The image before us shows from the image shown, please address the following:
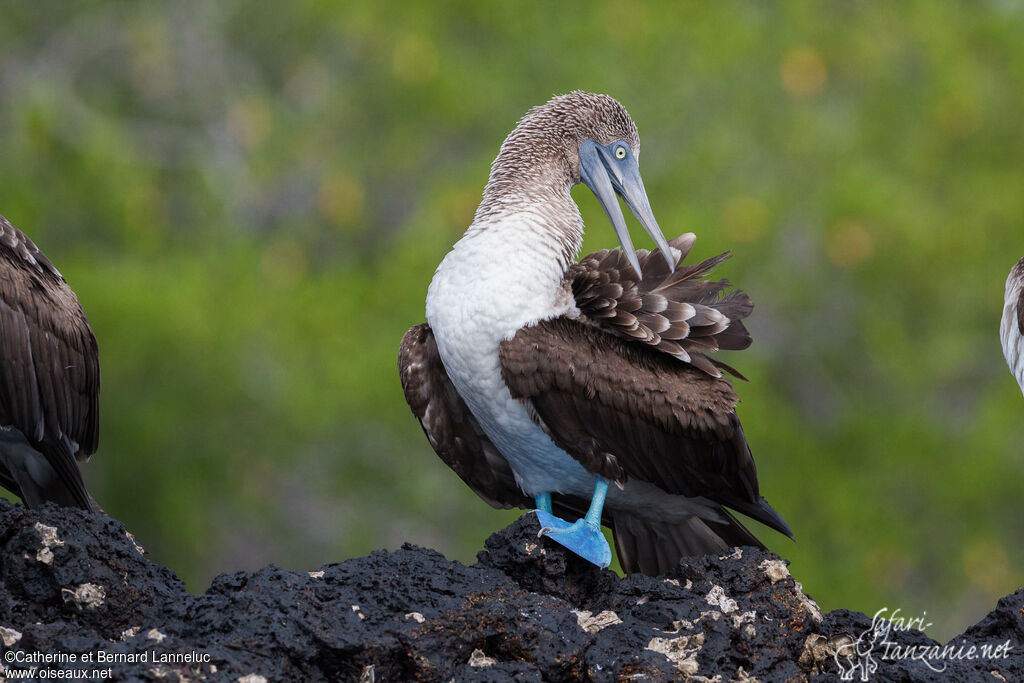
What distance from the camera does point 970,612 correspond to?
12.3 m

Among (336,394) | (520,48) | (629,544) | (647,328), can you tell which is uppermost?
(520,48)

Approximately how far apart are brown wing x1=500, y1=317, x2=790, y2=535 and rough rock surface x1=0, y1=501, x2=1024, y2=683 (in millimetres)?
561

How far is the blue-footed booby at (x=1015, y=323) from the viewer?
6547 mm

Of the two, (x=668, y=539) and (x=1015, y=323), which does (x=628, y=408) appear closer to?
(x=668, y=539)

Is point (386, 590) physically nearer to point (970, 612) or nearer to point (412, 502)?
point (412, 502)

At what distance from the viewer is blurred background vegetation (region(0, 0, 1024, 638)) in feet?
36.3

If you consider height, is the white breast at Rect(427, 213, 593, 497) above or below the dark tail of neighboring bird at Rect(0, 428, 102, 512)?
above

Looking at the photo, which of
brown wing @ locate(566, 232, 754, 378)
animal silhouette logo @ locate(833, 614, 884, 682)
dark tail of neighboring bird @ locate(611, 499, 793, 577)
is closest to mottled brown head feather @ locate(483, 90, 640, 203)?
brown wing @ locate(566, 232, 754, 378)

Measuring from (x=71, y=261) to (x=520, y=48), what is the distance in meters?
4.86

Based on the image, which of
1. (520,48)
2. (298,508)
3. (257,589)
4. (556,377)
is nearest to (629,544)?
(556,377)

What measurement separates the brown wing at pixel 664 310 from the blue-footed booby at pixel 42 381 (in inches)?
76.5

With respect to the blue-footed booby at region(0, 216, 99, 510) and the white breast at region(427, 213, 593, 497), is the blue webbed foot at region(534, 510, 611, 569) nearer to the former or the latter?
the white breast at region(427, 213, 593, 497)

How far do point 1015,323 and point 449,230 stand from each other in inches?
227

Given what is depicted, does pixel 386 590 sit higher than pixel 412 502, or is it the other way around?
pixel 412 502
